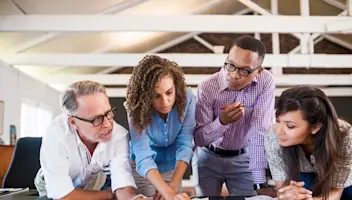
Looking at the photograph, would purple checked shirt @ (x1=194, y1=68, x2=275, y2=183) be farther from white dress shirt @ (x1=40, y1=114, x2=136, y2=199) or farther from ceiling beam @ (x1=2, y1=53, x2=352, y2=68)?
ceiling beam @ (x1=2, y1=53, x2=352, y2=68)

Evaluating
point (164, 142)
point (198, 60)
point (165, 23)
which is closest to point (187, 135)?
point (164, 142)

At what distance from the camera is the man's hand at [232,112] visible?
77.0 inches

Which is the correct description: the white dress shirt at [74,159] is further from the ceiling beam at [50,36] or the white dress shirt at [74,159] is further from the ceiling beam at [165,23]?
the ceiling beam at [50,36]

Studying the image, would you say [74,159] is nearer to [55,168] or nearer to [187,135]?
[55,168]

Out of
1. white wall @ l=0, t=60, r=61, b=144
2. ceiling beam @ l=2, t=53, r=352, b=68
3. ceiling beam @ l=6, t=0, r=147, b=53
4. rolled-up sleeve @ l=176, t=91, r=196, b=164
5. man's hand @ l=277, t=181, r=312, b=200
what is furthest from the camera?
ceiling beam @ l=2, t=53, r=352, b=68

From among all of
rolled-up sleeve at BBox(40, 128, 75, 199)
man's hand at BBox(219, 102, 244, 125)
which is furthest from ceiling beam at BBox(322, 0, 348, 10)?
rolled-up sleeve at BBox(40, 128, 75, 199)

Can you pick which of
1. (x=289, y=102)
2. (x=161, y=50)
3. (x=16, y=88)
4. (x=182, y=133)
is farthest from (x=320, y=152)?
(x=161, y=50)

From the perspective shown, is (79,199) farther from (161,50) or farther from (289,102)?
(161,50)

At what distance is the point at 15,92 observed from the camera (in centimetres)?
Result: 698

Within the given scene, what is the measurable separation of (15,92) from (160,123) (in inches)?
223

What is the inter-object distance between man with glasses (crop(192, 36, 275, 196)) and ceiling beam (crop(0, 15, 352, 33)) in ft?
9.96

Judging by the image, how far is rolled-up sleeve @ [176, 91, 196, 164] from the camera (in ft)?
6.31

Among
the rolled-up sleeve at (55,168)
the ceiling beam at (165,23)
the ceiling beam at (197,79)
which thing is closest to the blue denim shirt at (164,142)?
the rolled-up sleeve at (55,168)

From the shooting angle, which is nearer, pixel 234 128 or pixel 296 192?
pixel 296 192
